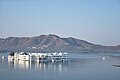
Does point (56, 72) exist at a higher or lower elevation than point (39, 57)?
lower

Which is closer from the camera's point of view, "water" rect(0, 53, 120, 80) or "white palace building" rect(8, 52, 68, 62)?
"water" rect(0, 53, 120, 80)

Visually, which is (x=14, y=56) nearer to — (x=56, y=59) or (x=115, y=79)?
(x=56, y=59)

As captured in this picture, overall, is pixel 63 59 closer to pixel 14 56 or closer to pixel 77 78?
pixel 14 56

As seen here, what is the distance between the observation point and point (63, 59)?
20734mm

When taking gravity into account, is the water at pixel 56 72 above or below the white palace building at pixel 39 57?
below

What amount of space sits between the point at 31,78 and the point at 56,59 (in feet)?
35.7

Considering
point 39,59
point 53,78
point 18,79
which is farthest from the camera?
point 39,59

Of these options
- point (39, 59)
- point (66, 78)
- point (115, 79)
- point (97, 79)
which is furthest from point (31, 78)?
point (39, 59)

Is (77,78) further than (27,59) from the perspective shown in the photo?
No

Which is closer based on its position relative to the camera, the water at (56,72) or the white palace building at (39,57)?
the water at (56,72)

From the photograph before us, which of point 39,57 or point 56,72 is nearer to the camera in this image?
point 56,72

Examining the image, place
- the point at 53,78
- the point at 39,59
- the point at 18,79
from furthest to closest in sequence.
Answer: the point at 39,59 < the point at 53,78 < the point at 18,79

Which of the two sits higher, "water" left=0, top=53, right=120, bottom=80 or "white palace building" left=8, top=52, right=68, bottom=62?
"white palace building" left=8, top=52, right=68, bottom=62

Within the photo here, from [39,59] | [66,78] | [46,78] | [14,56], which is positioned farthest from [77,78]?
[14,56]
